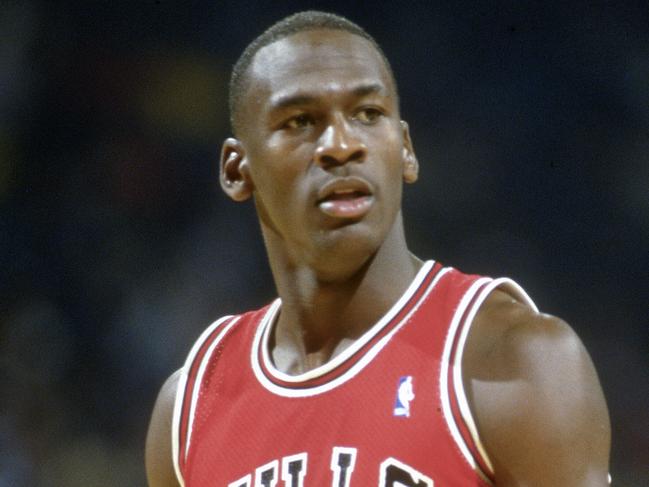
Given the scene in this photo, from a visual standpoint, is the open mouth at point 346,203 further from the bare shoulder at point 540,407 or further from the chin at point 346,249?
the bare shoulder at point 540,407

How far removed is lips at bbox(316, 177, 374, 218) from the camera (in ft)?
6.48

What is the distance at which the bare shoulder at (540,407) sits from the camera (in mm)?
1729

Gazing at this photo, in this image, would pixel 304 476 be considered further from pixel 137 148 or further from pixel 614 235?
pixel 137 148

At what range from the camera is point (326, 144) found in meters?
1.99

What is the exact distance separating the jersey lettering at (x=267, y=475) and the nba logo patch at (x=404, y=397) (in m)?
0.26

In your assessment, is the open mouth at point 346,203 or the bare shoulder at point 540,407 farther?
the open mouth at point 346,203

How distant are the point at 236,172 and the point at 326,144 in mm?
354

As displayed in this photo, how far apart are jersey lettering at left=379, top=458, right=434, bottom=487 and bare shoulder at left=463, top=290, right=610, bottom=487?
12 centimetres

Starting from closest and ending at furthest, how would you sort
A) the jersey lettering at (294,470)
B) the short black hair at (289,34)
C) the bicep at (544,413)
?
1. the bicep at (544,413)
2. the jersey lettering at (294,470)
3. the short black hair at (289,34)

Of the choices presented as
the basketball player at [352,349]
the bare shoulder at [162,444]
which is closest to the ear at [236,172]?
the basketball player at [352,349]

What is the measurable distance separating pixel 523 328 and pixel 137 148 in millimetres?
2807

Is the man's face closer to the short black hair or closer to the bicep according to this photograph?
the short black hair

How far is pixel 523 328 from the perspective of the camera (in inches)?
72.2

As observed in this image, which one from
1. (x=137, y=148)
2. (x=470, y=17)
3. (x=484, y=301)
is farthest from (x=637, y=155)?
(x=484, y=301)
